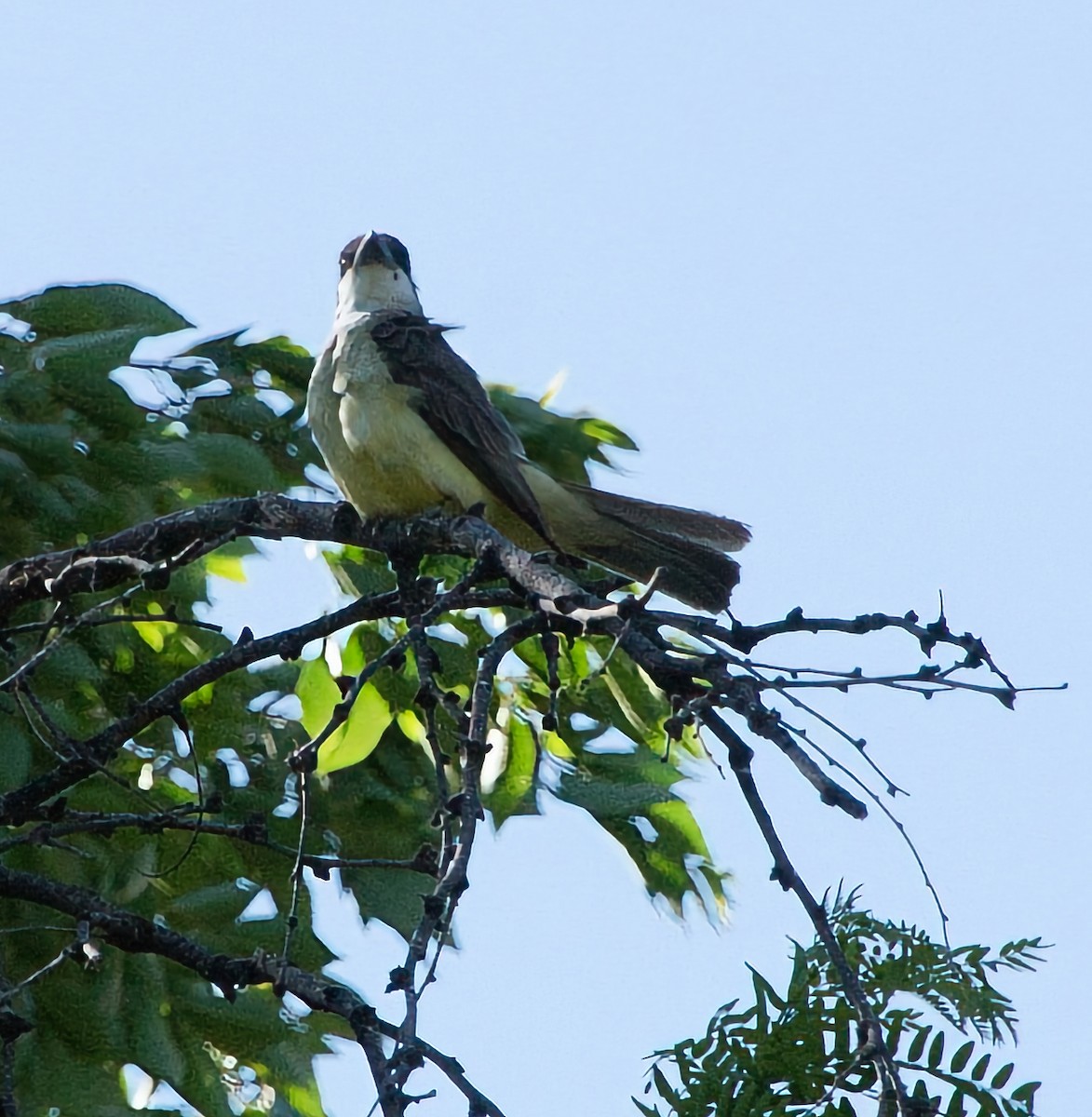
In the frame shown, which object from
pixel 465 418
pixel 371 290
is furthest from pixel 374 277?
pixel 465 418

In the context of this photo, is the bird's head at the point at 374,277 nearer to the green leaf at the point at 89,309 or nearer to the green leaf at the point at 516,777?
the green leaf at the point at 89,309

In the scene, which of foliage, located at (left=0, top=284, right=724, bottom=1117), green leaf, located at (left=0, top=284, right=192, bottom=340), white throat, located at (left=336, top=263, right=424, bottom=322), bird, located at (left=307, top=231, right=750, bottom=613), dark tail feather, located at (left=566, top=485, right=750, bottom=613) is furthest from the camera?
white throat, located at (left=336, top=263, right=424, bottom=322)

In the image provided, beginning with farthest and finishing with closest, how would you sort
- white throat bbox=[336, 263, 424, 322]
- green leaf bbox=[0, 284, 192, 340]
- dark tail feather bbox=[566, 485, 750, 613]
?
white throat bbox=[336, 263, 424, 322] < dark tail feather bbox=[566, 485, 750, 613] < green leaf bbox=[0, 284, 192, 340]

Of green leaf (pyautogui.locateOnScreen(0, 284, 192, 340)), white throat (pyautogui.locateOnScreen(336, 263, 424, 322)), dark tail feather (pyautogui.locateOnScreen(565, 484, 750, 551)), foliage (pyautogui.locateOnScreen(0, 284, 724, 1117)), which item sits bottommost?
foliage (pyautogui.locateOnScreen(0, 284, 724, 1117))

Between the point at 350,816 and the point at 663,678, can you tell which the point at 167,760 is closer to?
the point at 350,816

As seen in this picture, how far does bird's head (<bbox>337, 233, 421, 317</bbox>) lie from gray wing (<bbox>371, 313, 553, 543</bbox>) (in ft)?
3.12

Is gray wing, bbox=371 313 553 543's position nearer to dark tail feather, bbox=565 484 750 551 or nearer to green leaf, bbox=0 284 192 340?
dark tail feather, bbox=565 484 750 551

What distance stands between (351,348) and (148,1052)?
2126 millimetres

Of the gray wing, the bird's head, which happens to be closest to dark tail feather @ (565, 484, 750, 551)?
the gray wing

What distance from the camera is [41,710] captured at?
10.9 ft

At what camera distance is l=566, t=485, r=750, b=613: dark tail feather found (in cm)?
462

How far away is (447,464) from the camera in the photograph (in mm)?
4973

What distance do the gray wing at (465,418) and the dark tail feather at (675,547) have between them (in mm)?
348

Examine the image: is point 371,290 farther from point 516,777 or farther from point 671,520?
point 516,777
